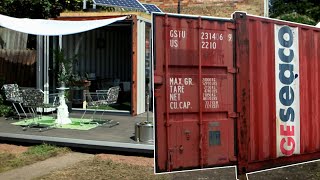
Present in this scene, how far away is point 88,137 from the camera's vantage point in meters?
9.41

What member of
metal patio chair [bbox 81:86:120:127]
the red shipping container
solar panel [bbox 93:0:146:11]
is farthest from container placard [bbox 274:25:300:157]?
solar panel [bbox 93:0:146:11]

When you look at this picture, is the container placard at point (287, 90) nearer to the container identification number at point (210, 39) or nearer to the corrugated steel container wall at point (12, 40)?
the container identification number at point (210, 39)

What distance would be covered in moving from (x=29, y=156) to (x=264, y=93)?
4.73 meters

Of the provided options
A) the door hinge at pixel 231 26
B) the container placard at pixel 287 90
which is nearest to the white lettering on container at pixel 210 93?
the door hinge at pixel 231 26

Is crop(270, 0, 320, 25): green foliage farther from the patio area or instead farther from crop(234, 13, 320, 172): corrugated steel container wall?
crop(234, 13, 320, 172): corrugated steel container wall

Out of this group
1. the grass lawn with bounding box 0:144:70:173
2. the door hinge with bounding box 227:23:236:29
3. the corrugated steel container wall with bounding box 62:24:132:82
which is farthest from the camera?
the corrugated steel container wall with bounding box 62:24:132:82

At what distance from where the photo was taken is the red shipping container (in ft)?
18.5

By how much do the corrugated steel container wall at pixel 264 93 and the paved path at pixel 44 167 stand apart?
3473 mm

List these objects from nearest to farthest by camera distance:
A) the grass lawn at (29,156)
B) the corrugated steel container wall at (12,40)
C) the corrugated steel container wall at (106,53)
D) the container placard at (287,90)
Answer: the container placard at (287,90)
the grass lawn at (29,156)
the corrugated steel container wall at (12,40)
the corrugated steel container wall at (106,53)

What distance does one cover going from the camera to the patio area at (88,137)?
8.71 m

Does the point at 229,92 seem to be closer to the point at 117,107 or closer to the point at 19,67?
the point at 117,107

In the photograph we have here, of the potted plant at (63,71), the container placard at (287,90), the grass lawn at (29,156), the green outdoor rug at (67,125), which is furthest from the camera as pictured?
the potted plant at (63,71)

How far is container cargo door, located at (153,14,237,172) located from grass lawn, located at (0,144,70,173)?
3.65m

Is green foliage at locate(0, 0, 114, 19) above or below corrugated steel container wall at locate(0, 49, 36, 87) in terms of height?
above
